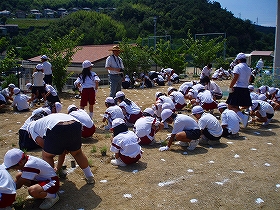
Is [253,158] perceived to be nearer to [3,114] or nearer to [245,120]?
[245,120]

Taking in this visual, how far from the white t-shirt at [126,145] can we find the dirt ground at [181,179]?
0.86ft

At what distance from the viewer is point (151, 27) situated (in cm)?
6825

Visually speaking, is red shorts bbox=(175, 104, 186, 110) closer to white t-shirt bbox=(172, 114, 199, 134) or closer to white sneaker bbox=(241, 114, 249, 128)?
white sneaker bbox=(241, 114, 249, 128)

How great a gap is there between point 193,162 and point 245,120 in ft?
9.23

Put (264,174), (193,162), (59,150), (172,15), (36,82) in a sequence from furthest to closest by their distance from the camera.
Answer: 1. (172,15)
2. (36,82)
3. (193,162)
4. (264,174)
5. (59,150)

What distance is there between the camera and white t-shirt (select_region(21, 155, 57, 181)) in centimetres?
405

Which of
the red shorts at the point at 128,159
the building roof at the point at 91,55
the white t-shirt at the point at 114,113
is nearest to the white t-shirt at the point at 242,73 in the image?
the white t-shirt at the point at 114,113

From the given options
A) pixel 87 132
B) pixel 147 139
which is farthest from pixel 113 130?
pixel 87 132

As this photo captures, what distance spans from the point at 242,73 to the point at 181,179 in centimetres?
381

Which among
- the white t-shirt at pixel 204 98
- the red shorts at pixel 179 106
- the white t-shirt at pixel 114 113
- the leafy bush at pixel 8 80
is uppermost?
the leafy bush at pixel 8 80

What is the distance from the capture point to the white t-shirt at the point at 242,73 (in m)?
7.86

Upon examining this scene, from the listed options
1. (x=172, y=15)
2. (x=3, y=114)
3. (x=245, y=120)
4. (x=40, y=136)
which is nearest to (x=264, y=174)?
(x=245, y=120)

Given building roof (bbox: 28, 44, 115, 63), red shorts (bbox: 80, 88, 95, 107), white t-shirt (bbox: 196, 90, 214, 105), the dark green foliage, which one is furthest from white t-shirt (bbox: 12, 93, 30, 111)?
the dark green foliage

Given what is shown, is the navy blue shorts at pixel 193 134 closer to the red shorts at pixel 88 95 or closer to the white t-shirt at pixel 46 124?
the white t-shirt at pixel 46 124
